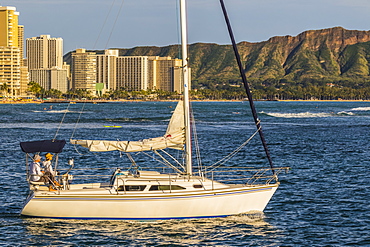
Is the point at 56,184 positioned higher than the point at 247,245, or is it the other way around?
the point at 56,184

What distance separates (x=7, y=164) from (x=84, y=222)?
21.7 meters

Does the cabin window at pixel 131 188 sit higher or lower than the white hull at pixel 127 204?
higher

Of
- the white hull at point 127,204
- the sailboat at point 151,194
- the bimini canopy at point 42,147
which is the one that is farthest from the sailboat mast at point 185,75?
the bimini canopy at point 42,147

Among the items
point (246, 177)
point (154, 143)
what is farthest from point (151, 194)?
point (246, 177)

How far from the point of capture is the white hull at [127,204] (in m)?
23.9

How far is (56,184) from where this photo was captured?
Result: 2498cm

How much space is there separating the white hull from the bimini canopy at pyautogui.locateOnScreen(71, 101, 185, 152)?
189 cm

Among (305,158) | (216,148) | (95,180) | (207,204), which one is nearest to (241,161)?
(305,158)

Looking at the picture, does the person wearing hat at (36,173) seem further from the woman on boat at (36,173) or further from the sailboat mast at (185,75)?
the sailboat mast at (185,75)

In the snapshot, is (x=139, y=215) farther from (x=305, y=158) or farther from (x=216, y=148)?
(x=216, y=148)

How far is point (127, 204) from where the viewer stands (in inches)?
945

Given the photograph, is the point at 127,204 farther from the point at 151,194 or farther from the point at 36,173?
the point at 36,173

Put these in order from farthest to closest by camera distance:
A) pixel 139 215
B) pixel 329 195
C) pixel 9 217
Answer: pixel 329 195
pixel 9 217
pixel 139 215

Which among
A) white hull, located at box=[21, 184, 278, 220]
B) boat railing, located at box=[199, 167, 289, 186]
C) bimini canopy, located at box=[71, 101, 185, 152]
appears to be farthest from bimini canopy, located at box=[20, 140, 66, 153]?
boat railing, located at box=[199, 167, 289, 186]
